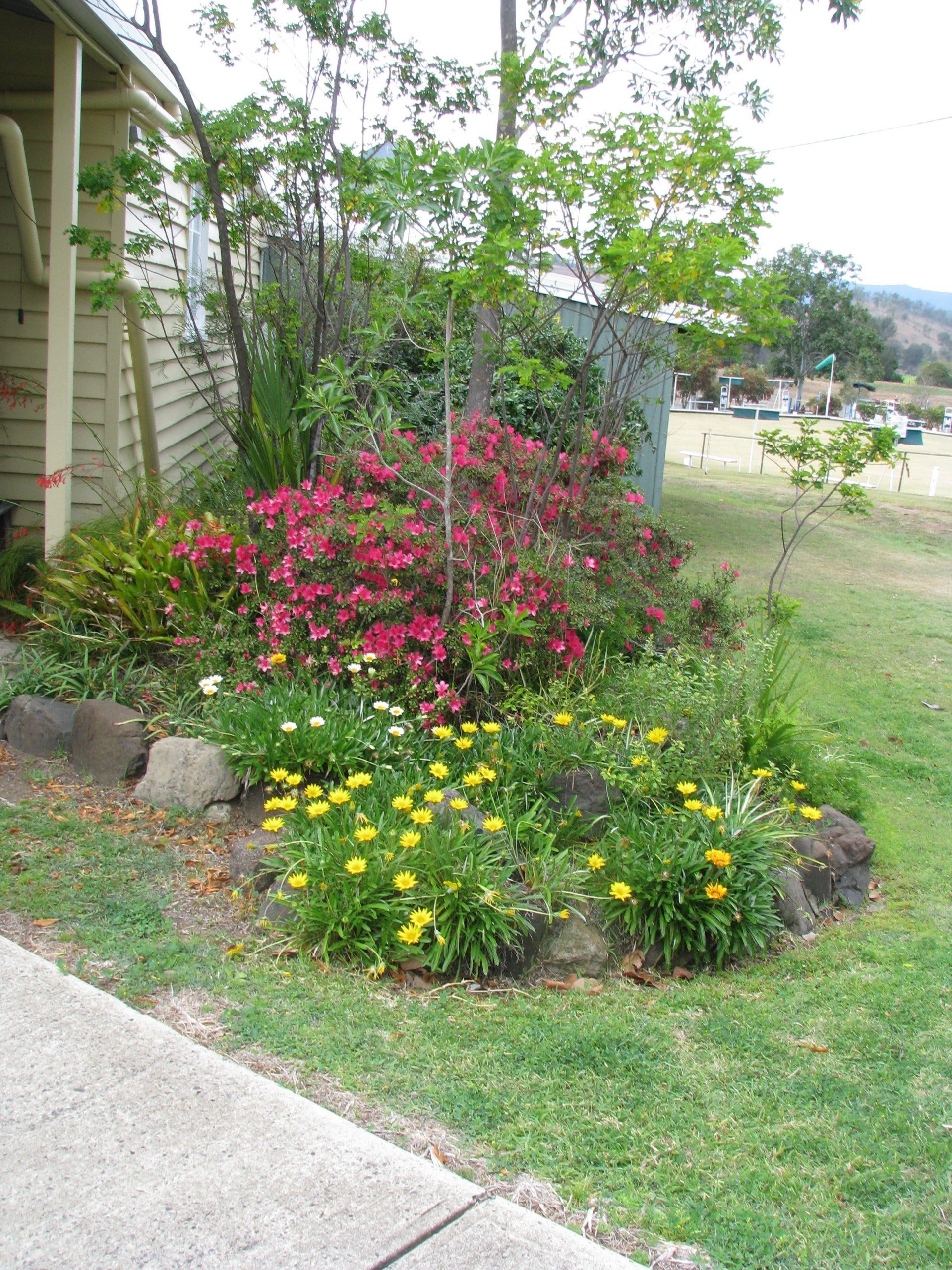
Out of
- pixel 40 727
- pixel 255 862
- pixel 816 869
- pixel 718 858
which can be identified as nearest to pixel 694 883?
pixel 718 858

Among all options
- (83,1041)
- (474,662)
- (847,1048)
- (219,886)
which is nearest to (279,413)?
(474,662)

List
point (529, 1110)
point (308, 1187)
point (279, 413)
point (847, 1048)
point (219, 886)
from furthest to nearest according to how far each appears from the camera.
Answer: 1. point (279, 413)
2. point (219, 886)
3. point (847, 1048)
4. point (529, 1110)
5. point (308, 1187)

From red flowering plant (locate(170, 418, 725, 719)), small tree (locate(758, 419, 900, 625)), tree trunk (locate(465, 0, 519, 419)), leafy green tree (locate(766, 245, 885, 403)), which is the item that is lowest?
red flowering plant (locate(170, 418, 725, 719))

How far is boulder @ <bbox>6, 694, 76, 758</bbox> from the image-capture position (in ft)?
14.9

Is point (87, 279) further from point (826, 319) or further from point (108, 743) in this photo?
point (826, 319)

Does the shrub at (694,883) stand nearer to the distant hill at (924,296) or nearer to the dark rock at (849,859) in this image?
the dark rock at (849,859)

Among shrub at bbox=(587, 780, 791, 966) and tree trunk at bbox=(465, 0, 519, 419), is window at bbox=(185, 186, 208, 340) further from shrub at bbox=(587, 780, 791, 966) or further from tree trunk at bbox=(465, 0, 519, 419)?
shrub at bbox=(587, 780, 791, 966)

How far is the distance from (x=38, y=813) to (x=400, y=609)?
5.59 feet

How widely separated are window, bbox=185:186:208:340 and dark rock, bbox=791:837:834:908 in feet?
19.5

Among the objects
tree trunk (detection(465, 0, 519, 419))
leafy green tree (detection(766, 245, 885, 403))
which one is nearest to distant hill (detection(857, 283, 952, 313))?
leafy green tree (detection(766, 245, 885, 403))

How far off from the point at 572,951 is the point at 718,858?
0.58 m

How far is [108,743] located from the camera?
4355mm

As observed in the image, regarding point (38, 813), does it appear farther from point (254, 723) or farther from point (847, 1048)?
point (847, 1048)

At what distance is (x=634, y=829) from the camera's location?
147 inches
